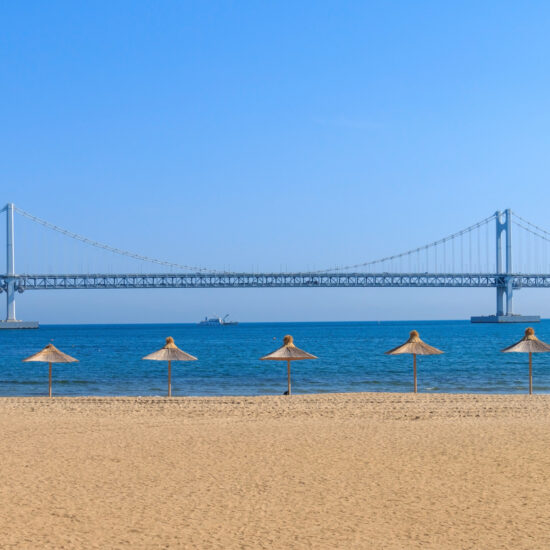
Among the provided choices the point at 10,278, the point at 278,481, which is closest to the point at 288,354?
the point at 278,481

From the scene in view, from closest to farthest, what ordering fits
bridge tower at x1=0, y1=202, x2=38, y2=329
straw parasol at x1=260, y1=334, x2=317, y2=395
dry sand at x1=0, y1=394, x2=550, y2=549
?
dry sand at x1=0, y1=394, x2=550, y2=549
straw parasol at x1=260, y1=334, x2=317, y2=395
bridge tower at x1=0, y1=202, x2=38, y2=329

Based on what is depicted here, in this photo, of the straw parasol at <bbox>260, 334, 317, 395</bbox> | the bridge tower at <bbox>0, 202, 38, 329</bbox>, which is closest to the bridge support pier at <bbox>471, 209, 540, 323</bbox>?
the bridge tower at <bbox>0, 202, 38, 329</bbox>

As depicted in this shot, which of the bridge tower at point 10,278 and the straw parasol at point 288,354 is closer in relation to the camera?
the straw parasol at point 288,354

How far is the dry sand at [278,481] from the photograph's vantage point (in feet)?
16.3

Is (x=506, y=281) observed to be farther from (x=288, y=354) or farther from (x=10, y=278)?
(x=288, y=354)

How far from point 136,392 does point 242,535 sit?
45.3 ft

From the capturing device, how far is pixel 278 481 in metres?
6.51

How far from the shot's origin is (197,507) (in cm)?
567

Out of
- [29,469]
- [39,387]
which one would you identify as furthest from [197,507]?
[39,387]

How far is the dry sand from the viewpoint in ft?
16.3

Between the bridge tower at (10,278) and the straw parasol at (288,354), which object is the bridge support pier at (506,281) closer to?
the bridge tower at (10,278)

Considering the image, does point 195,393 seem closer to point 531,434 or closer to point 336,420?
point 336,420

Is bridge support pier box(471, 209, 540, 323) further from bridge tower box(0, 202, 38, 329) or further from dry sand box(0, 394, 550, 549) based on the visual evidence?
dry sand box(0, 394, 550, 549)

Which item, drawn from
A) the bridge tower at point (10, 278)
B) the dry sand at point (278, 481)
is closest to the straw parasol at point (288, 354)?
the dry sand at point (278, 481)
